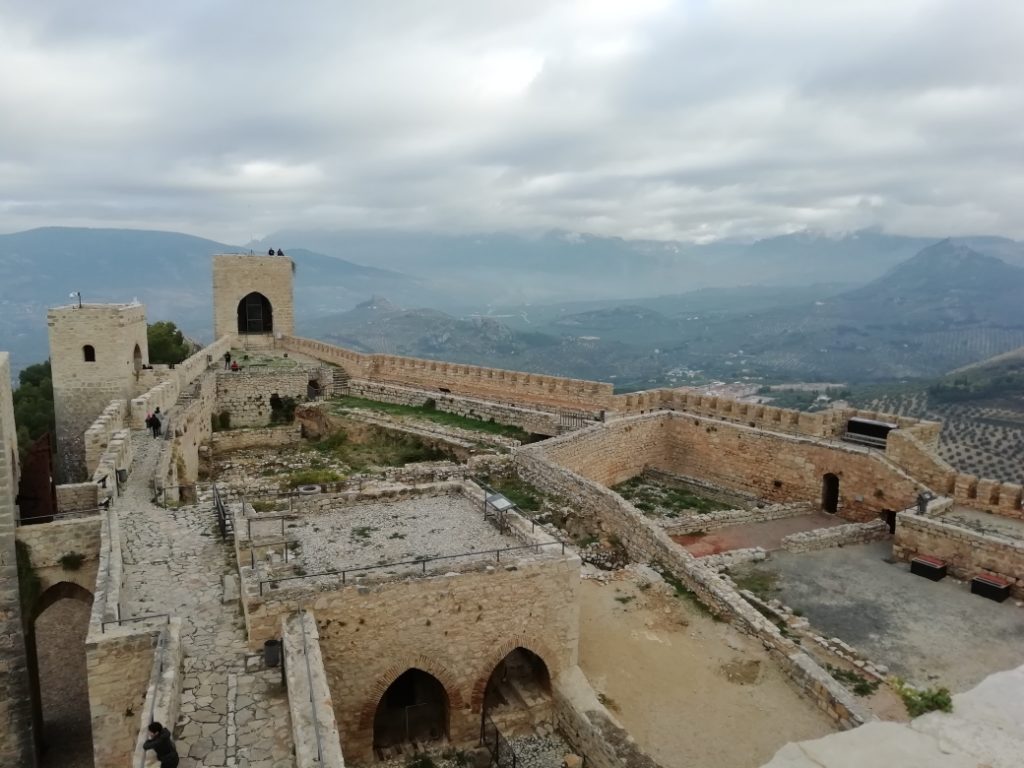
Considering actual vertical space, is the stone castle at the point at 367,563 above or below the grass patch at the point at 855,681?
above

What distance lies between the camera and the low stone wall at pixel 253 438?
19.8m

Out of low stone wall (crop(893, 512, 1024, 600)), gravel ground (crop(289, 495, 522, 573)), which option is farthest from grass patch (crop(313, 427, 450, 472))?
low stone wall (crop(893, 512, 1024, 600))

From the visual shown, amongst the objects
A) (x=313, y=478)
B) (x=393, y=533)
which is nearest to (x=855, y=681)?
(x=393, y=533)

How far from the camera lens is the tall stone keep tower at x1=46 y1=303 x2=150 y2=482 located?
16.7 meters

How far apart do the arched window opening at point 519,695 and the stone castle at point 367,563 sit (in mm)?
39

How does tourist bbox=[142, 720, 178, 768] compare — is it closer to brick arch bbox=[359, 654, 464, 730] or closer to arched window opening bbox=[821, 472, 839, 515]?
brick arch bbox=[359, 654, 464, 730]

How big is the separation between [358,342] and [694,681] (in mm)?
132631

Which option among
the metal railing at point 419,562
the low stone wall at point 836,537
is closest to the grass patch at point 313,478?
the metal railing at point 419,562

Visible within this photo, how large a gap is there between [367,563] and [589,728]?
10.3 ft

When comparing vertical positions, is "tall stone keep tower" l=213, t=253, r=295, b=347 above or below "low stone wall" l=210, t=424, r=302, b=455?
above

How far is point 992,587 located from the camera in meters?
11.9

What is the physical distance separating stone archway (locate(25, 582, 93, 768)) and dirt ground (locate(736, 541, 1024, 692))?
36.6 ft

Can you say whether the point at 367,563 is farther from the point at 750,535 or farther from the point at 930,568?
the point at 930,568

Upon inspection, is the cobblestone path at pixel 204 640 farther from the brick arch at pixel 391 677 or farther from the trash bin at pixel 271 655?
the brick arch at pixel 391 677
